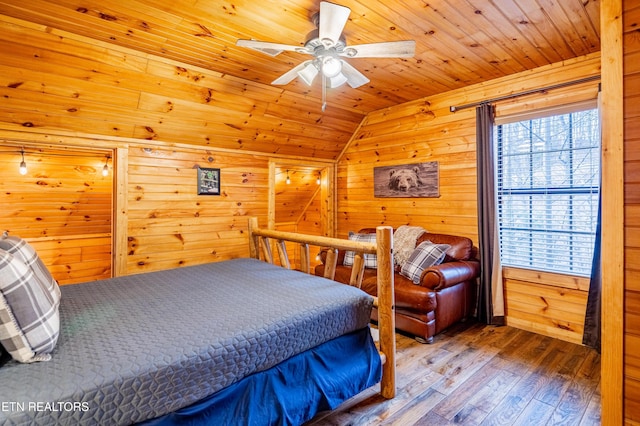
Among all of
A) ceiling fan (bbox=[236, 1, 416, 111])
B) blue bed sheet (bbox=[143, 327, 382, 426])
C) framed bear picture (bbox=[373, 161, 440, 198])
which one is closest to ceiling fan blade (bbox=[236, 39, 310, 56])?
ceiling fan (bbox=[236, 1, 416, 111])

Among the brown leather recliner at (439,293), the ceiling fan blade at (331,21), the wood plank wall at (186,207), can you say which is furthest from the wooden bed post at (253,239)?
the ceiling fan blade at (331,21)

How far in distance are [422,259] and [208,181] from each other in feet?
8.81

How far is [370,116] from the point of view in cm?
475

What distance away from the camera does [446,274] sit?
3.01m

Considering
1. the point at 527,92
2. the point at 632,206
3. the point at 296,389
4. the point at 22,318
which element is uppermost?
the point at 527,92

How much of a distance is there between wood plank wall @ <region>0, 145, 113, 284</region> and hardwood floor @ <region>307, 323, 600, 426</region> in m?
3.82

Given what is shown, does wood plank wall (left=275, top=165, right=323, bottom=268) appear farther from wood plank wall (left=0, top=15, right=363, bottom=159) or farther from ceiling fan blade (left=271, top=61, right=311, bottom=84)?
ceiling fan blade (left=271, top=61, right=311, bottom=84)

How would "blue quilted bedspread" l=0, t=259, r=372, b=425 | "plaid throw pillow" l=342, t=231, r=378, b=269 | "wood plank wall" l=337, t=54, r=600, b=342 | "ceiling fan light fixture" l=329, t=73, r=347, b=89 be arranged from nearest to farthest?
1. "blue quilted bedspread" l=0, t=259, r=372, b=425
2. "ceiling fan light fixture" l=329, t=73, r=347, b=89
3. "wood plank wall" l=337, t=54, r=600, b=342
4. "plaid throw pillow" l=342, t=231, r=378, b=269

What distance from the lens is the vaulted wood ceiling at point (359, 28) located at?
6.99 feet

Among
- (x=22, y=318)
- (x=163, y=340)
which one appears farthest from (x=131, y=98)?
(x=163, y=340)

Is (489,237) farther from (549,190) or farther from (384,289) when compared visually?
(384,289)

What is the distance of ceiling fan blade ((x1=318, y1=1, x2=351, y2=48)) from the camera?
1.76 metres

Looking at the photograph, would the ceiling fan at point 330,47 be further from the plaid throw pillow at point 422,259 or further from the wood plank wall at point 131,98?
the plaid throw pillow at point 422,259

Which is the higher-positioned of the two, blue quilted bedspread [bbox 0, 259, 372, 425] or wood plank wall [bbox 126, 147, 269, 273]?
wood plank wall [bbox 126, 147, 269, 273]
